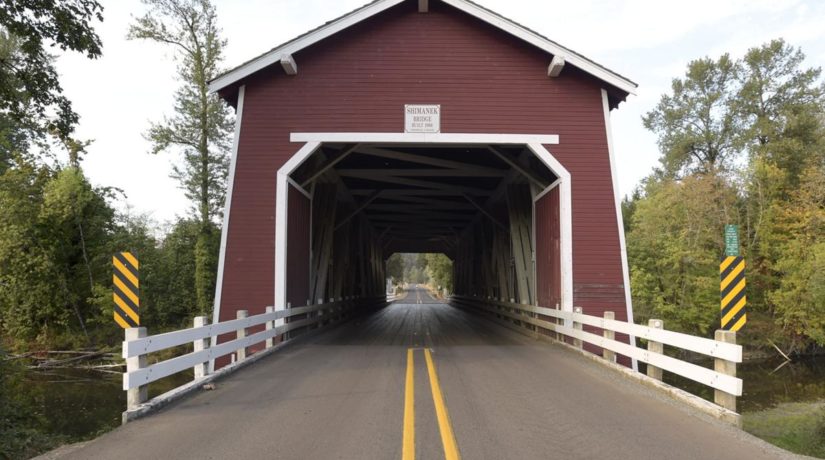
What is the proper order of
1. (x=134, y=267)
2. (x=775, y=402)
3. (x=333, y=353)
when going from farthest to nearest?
(x=775, y=402), (x=333, y=353), (x=134, y=267)

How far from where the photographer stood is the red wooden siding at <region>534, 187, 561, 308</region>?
13.4m

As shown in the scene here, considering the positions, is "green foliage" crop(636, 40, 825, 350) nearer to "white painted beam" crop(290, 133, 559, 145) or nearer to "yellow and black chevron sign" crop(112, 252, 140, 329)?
"white painted beam" crop(290, 133, 559, 145)

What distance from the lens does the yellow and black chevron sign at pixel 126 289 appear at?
261 inches

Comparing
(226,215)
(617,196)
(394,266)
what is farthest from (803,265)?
(394,266)

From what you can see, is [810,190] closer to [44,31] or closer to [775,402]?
[775,402]

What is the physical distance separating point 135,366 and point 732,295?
21.5ft

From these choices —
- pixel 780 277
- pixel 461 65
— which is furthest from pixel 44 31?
pixel 780 277

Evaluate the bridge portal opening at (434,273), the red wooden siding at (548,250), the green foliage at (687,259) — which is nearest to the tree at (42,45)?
the red wooden siding at (548,250)

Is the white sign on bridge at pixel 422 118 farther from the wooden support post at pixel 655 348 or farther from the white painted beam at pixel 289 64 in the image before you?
the wooden support post at pixel 655 348

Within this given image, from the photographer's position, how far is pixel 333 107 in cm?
1308

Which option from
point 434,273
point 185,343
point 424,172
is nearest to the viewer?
point 185,343

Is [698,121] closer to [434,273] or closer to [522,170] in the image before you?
[522,170]

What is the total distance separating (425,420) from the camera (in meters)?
5.52

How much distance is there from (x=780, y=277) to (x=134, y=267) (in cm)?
3325
